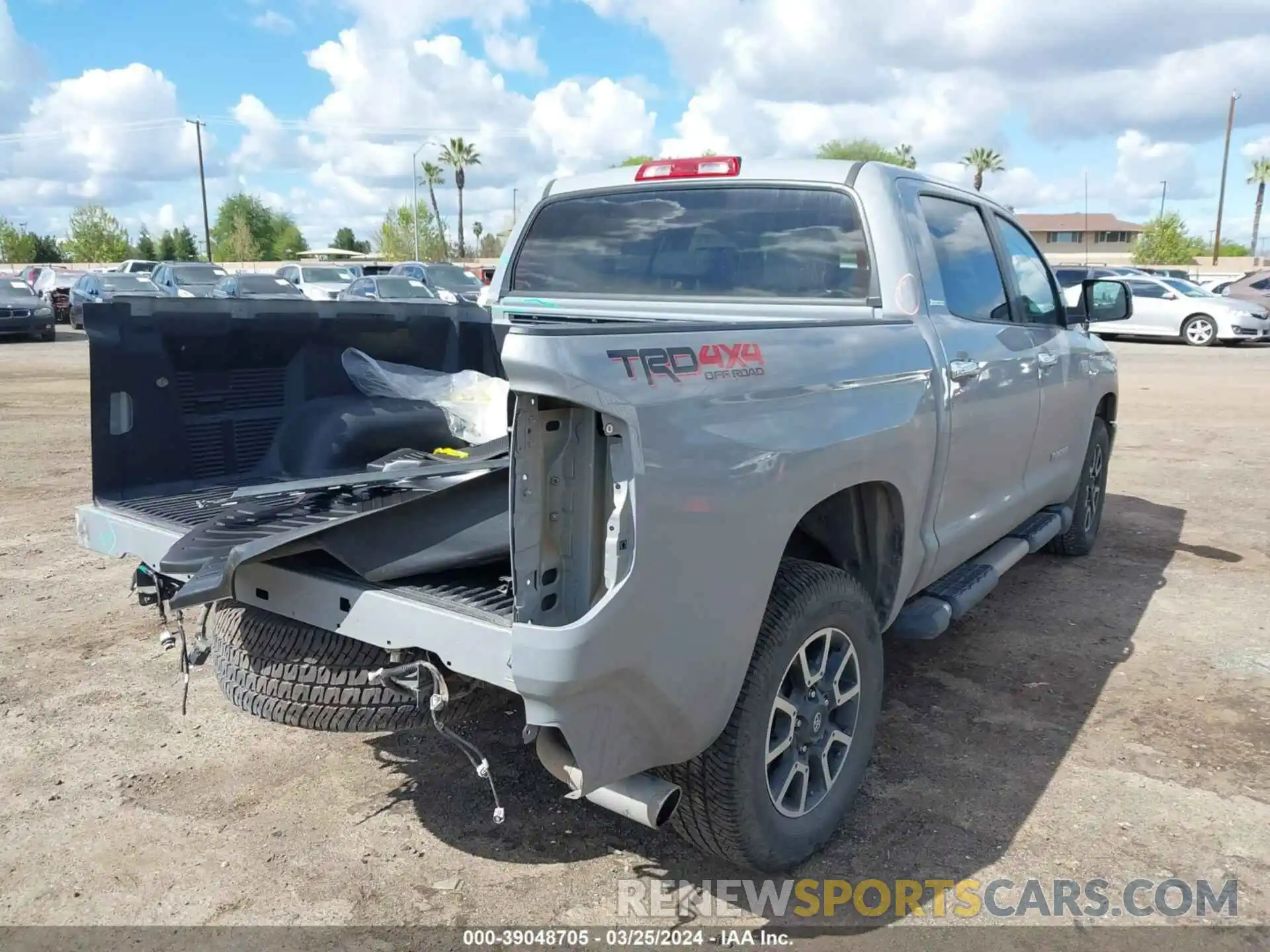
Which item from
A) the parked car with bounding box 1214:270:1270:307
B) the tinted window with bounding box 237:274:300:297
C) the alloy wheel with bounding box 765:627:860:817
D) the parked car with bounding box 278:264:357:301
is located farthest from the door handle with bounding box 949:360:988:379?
the parked car with bounding box 1214:270:1270:307

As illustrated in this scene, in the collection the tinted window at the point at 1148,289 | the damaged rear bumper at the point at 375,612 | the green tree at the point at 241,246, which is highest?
the green tree at the point at 241,246

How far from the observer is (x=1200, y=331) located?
73.8 feet

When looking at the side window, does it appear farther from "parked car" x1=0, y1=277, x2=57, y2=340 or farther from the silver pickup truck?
"parked car" x1=0, y1=277, x2=57, y2=340

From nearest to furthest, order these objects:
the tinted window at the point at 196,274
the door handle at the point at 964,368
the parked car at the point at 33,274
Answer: the door handle at the point at 964,368, the tinted window at the point at 196,274, the parked car at the point at 33,274

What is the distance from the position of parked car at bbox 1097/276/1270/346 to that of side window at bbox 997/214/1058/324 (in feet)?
60.4

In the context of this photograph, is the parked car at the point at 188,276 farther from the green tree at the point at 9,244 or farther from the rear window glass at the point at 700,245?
the green tree at the point at 9,244

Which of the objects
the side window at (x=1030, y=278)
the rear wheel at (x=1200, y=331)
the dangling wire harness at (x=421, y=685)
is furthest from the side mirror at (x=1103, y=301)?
the rear wheel at (x=1200, y=331)

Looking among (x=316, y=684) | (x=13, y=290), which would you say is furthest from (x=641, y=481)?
(x=13, y=290)

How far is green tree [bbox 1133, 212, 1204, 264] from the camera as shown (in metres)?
70.0

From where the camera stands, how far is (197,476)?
3676 mm

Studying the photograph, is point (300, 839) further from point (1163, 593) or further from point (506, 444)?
point (1163, 593)

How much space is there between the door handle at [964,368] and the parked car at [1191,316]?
20093 mm

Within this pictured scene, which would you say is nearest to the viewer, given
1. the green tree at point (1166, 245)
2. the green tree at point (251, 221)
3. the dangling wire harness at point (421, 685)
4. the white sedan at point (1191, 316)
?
the dangling wire harness at point (421, 685)

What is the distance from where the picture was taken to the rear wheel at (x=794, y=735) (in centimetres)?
272
